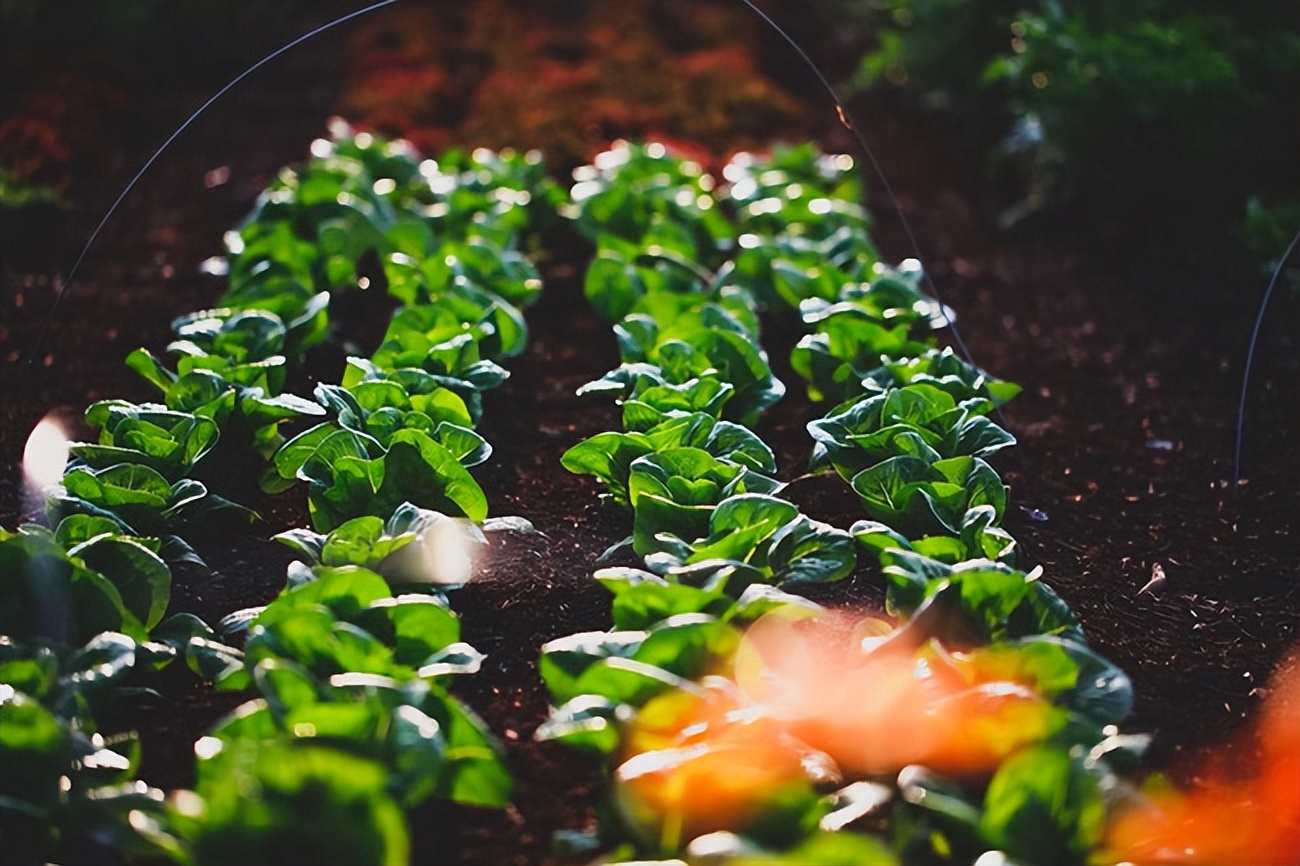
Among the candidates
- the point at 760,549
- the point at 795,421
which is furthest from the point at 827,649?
the point at 795,421

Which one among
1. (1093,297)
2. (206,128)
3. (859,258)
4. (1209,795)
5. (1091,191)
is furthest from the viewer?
(206,128)

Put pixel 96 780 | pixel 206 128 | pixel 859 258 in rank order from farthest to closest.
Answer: pixel 206 128 < pixel 859 258 < pixel 96 780

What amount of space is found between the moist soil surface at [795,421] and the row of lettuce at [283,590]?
12 cm

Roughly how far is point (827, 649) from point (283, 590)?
3.07 ft

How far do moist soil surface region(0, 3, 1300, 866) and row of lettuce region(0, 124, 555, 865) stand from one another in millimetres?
116

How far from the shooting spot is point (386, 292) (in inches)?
149

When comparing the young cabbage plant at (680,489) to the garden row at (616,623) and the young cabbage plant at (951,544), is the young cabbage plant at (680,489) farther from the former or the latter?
the young cabbage plant at (951,544)

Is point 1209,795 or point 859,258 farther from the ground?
point 859,258

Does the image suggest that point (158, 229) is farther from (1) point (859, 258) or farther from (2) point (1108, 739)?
(2) point (1108, 739)

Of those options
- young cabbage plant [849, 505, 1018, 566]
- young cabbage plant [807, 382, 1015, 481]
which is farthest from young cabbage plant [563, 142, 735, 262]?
young cabbage plant [849, 505, 1018, 566]

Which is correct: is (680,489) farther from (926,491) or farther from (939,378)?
(939,378)

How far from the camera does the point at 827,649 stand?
2.16m

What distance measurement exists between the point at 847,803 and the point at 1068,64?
3.38 meters

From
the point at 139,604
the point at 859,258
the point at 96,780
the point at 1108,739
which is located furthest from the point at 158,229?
the point at 1108,739
